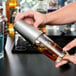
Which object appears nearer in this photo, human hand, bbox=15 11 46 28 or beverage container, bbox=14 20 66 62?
beverage container, bbox=14 20 66 62

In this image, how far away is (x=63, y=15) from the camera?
1272mm

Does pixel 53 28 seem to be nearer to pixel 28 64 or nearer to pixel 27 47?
pixel 27 47

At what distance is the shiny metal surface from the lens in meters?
0.89

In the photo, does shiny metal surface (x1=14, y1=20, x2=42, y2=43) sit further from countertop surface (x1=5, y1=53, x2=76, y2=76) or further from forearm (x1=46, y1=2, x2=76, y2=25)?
forearm (x1=46, y1=2, x2=76, y2=25)

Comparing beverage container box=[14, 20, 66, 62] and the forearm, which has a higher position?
the forearm

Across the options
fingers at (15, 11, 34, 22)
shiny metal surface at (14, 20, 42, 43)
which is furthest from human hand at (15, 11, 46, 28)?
shiny metal surface at (14, 20, 42, 43)

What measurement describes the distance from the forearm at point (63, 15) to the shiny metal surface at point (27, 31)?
25cm

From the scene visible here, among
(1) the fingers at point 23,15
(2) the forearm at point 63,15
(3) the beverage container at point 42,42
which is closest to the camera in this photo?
(3) the beverage container at point 42,42

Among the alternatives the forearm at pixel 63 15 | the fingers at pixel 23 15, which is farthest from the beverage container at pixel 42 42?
the forearm at pixel 63 15

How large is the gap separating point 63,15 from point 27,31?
0.41 metres

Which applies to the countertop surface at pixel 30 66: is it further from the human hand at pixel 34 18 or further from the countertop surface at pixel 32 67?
the human hand at pixel 34 18

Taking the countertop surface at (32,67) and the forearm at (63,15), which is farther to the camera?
the forearm at (63,15)

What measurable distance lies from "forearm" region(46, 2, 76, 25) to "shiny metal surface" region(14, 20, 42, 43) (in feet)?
0.82

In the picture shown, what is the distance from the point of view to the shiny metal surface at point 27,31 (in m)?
0.89
